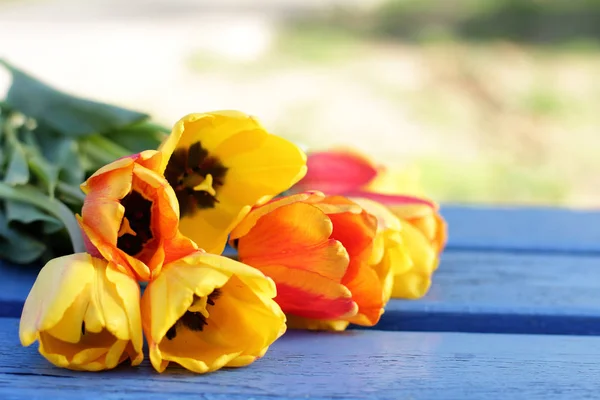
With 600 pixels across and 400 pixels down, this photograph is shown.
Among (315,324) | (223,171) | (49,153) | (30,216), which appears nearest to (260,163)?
(223,171)

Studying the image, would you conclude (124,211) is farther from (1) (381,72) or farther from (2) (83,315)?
(1) (381,72)

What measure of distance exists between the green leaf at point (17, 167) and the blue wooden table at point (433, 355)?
10 centimetres

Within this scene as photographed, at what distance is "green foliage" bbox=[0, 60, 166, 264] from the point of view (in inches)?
33.8

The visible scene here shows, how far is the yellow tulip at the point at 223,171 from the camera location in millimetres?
740

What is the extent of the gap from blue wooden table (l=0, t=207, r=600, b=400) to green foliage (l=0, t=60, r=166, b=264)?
0.05 m

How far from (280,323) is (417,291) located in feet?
0.77

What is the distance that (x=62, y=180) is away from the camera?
3.02 ft

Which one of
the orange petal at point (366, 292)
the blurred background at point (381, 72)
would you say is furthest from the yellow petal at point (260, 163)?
the blurred background at point (381, 72)

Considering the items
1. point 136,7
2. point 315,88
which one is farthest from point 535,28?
point 136,7

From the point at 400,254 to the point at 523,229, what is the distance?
20.8 inches

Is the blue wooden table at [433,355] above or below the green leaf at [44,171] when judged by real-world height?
below

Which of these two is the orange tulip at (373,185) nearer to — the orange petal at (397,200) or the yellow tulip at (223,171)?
the orange petal at (397,200)

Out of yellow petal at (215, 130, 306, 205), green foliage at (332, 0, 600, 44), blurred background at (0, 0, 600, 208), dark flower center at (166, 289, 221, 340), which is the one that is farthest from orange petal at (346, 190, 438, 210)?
green foliage at (332, 0, 600, 44)

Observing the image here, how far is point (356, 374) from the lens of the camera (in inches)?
25.6
